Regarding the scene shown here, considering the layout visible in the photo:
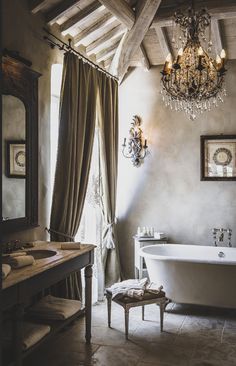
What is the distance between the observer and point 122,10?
4.22m

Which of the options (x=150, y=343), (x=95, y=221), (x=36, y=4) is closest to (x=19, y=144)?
(x=36, y=4)

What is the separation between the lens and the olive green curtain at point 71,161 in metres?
3.92

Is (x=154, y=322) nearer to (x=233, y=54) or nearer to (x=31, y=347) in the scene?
(x=31, y=347)

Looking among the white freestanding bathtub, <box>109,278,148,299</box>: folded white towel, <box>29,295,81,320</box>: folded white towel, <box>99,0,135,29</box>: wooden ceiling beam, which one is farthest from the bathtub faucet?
<box>99,0,135,29</box>: wooden ceiling beam

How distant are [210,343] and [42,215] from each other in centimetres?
191

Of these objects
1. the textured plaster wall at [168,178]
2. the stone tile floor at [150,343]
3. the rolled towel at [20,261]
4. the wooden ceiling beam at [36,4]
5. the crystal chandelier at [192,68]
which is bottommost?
the stone tile floor at [150,343]

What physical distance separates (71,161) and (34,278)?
1.59 metres

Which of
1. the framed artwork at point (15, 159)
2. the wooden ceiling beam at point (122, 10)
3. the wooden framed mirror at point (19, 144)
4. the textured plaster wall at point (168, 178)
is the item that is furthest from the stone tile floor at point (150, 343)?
the wooden ceiling beam at point (122, 10)

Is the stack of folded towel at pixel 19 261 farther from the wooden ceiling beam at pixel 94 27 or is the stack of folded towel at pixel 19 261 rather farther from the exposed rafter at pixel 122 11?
the wooden ceiling beam at pixel 94 27

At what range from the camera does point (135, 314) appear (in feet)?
14.4

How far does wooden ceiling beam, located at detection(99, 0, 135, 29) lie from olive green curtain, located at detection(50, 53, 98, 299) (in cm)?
60

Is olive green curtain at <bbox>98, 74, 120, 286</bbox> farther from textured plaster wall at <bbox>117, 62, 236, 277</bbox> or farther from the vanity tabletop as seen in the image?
the vanity tabletop

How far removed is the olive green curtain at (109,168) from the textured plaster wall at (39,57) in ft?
3.27

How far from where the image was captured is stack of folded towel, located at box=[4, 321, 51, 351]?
2680 mm
